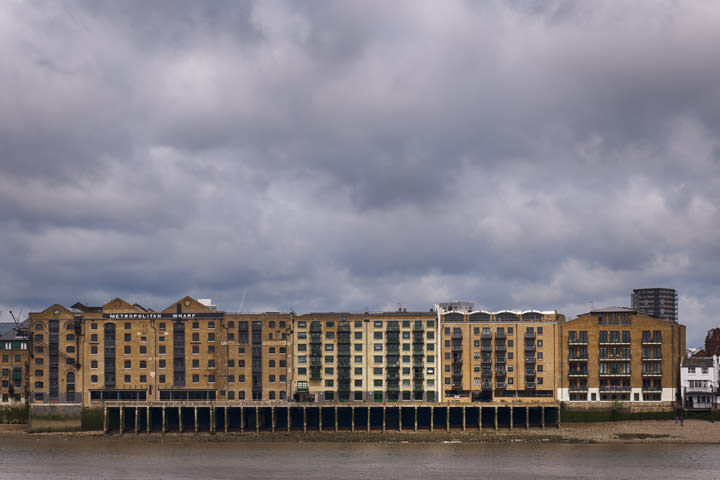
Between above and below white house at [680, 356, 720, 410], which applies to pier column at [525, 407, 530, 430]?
below

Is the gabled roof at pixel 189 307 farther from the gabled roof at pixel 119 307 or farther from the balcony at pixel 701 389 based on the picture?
the balcony at pixel 701 389

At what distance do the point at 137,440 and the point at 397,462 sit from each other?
50.9 metres

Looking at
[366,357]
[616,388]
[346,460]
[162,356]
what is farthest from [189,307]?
[616,388]

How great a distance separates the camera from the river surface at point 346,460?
112875 mm

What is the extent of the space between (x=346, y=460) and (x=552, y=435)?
137 feet

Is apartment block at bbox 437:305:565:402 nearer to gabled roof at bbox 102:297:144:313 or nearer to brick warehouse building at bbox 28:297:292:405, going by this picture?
brick warehouse building at bbox 28:297:292:405

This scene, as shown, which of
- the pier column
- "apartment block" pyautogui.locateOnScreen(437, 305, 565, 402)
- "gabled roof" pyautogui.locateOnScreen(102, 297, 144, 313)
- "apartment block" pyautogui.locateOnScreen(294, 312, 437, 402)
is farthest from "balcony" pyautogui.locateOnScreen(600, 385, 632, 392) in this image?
"gabled roof" pyautogui.locateOnScreen(102, 297, 144, 313)

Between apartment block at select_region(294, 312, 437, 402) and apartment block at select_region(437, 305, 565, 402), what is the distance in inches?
145

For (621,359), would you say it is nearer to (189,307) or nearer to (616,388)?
(616,388)

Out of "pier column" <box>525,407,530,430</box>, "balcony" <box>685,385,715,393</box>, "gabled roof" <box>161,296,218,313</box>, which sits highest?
"gabled roof" <box>161,296,218,313</box>

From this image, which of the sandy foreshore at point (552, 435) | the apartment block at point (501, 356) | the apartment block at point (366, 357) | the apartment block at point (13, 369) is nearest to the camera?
the sandy foreshore at point (552, 435)

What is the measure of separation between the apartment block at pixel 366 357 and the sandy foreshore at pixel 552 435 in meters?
10.8

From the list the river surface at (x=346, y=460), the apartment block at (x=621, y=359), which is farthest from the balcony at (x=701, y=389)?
the river surface at (x=346, y=460)

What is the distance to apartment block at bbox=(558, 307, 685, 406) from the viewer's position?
159625 millimetres
